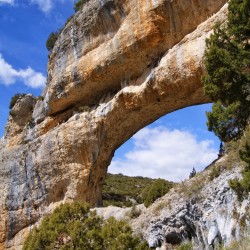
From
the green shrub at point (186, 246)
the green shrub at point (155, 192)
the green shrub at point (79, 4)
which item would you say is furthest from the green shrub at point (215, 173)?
the green shrub at point (79, 4)

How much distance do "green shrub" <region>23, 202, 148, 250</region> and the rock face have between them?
830 centimetres

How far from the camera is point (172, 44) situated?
19688 mm

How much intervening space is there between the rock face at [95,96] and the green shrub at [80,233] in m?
8.30

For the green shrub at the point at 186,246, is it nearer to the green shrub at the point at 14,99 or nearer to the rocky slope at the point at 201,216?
the rocky slope at the point at 201,216

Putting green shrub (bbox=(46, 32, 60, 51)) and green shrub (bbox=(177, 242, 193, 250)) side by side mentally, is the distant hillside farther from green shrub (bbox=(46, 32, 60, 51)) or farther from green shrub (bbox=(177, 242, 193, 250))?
green shrub (bbox=(177, 242, 193, 250))

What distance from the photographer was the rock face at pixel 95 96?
19.1m

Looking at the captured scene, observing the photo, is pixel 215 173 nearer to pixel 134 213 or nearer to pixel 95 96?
pixel 134 213

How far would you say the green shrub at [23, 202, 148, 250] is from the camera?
40.6ft

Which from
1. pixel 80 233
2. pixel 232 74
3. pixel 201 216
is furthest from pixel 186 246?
pixel 232 74

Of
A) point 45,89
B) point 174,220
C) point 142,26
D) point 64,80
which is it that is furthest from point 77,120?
point 174,220

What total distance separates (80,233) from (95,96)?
12.2 meters

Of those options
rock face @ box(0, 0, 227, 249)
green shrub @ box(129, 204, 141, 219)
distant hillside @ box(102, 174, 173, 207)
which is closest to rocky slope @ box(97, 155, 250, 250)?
green shrub @ box(129, 204, 141, 219)

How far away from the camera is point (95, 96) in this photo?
78.5 ft

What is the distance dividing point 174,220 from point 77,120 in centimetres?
1159
